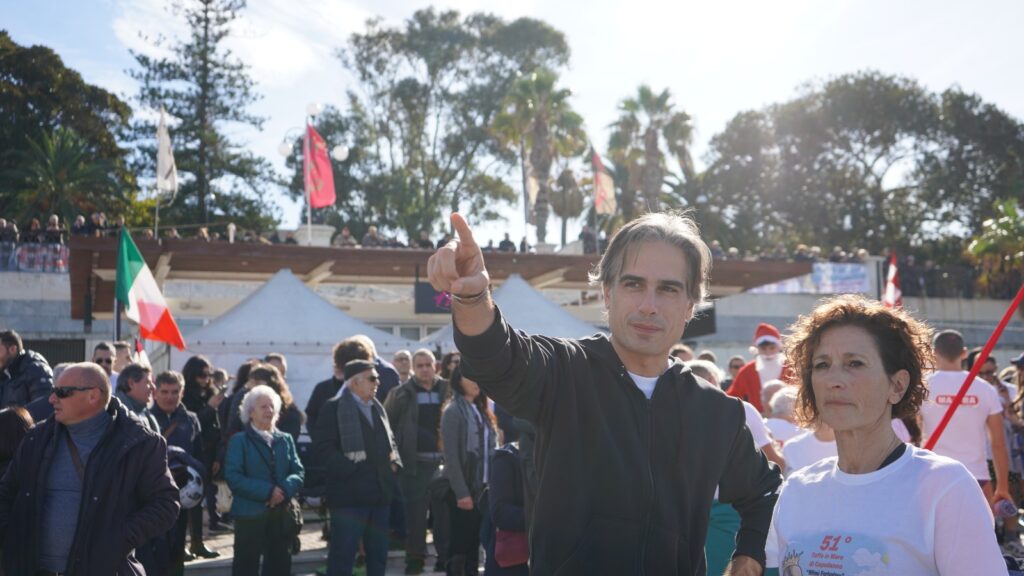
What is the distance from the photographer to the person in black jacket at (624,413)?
2555 mm

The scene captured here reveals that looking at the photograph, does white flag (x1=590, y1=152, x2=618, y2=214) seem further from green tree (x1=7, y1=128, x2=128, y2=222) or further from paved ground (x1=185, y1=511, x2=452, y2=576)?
green tree (x1=7, y1=128, x2=128, y2=222)

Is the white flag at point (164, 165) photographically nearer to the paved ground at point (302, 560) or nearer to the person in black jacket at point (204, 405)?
the person in black jacket at point (204, 405)

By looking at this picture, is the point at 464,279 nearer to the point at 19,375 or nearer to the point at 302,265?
the point at 19,375

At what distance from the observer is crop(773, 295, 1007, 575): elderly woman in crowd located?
2369mm

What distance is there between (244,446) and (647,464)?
550 cm

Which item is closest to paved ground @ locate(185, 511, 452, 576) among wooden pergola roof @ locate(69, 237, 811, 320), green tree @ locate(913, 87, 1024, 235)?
wooden pergola roof @ locate(69, 237, 811, 320)

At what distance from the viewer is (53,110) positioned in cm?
4394

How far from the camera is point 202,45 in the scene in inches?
1775

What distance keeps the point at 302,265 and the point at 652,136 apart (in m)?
17.6

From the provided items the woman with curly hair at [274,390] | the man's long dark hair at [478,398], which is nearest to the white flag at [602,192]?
the woman with curly hair at [274,390]

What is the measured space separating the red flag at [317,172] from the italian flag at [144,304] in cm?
1219

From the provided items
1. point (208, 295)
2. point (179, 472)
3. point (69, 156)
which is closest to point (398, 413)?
point (179, 472)

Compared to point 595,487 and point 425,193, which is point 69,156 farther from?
point 595,487

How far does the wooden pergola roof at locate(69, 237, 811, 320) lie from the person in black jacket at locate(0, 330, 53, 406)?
1303 centimetres
